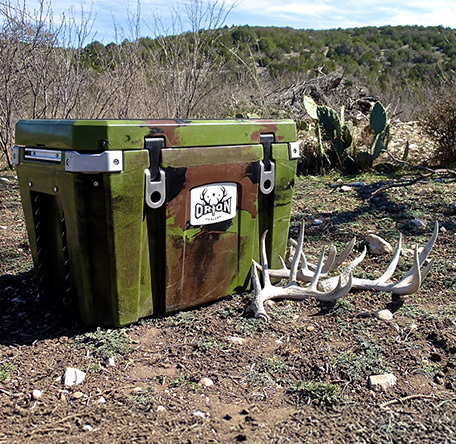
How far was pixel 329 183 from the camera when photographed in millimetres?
7676

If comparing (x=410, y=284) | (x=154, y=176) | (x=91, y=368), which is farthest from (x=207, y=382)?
(x=410, y=284)

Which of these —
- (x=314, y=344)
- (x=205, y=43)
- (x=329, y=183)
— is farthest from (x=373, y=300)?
(x=205, y=43)

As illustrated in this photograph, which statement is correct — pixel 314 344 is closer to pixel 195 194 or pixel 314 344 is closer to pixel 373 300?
pixel 373 300

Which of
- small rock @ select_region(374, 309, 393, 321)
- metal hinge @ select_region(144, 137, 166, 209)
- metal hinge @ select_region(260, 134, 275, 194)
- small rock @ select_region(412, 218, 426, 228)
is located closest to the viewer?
metal hinge @ select_region(144, 137, 166, 209)

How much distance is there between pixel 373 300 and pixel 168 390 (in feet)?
5.00

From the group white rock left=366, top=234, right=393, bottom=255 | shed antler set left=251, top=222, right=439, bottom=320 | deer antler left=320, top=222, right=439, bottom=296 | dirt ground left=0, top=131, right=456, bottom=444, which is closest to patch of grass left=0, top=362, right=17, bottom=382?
dirt ground left=0, top=131, right=456, bottom=444

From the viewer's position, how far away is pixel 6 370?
2.62 meters

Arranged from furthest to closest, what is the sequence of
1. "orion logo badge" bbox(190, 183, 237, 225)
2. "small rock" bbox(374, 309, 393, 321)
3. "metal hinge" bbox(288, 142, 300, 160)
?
"metal hinge" bbox(288, 142, 300, 160)
"small rock" bbox(374, 309, 393, 321)
"orion logo badge" bbox(190, 183, 237, 225)

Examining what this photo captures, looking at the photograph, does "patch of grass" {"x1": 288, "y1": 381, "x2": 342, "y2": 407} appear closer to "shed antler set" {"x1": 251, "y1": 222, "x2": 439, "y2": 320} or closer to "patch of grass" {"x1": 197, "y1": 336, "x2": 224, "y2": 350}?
"patch of grass" {"x1": 197, "y1": 336, "x2": 224, "y2": 350}

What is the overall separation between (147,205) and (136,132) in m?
0.38

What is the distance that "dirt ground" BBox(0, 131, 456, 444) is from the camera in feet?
7.21

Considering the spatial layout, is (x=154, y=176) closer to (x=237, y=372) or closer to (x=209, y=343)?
(x=209, y=343)

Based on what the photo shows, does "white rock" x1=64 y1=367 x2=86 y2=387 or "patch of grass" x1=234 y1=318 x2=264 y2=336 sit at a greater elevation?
"white rock" x1=64 y1=367 x2=86 y2=387

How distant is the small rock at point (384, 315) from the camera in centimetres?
315
